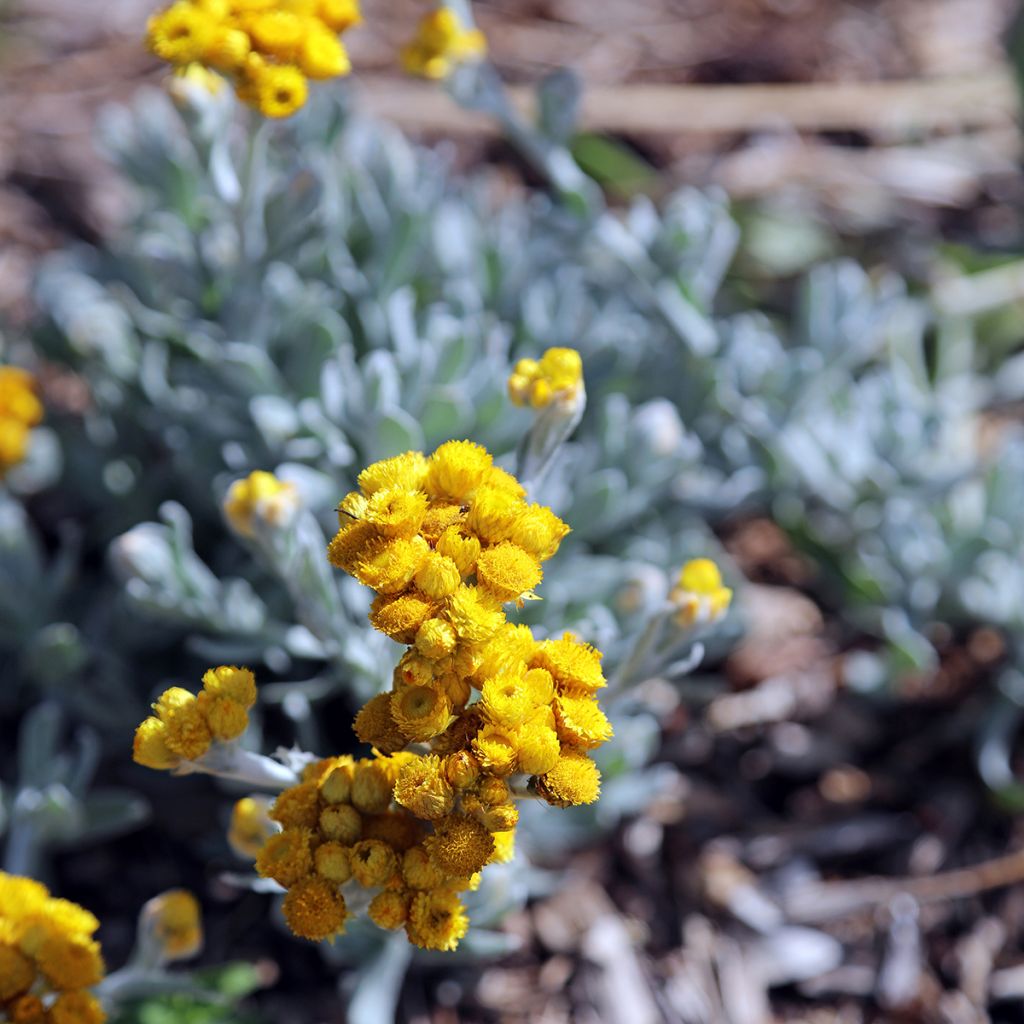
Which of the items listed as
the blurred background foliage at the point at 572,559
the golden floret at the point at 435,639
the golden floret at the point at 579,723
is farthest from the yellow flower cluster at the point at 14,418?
the golden floret at the point at 579,723

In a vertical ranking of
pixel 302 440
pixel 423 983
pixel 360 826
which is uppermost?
pixel 360 826

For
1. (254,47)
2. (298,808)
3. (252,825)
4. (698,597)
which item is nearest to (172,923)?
(252,825)

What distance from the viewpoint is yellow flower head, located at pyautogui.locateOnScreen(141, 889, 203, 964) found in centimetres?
221

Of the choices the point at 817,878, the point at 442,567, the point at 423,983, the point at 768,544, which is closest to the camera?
the point at 442,567

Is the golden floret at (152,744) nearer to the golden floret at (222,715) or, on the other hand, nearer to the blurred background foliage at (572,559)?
the golden floret at (222,715)

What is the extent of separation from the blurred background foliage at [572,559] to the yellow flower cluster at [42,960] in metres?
0.59

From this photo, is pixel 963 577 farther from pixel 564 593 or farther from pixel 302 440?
pixel 302 440

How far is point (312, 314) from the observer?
9.80 ft

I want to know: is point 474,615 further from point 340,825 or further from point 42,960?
point 42,960

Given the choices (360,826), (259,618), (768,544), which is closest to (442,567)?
(360,826)

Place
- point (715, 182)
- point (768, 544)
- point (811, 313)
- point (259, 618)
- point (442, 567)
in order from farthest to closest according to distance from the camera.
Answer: point (715, 182)
point (768, 544)
point (811, 313)
point (259, 618)
point (442, 567)

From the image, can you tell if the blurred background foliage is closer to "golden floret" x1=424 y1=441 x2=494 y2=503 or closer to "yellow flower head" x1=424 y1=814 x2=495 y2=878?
"golden floret" x1=424 y1=441 x2=494 y2=503

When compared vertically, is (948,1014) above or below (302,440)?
below

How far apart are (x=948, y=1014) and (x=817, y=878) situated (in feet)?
1.40
